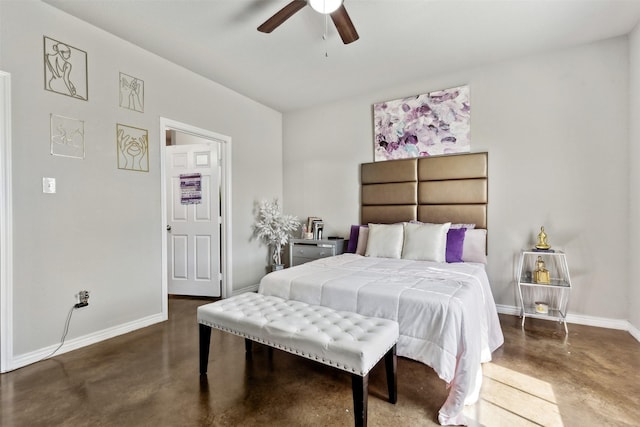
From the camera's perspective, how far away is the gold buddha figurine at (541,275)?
277 cm

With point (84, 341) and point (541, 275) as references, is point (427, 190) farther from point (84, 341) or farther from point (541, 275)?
point (84, 341)

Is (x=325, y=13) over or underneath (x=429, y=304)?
over

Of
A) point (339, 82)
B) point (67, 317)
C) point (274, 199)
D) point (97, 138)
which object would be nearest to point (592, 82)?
point (339, 82)

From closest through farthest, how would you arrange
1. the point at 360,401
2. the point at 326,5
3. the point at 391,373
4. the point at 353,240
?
1. the point at 360,401
2. the point at 391,373
3. the point at 326,5
4. the point at 353,240

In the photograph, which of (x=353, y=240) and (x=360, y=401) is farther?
(x=353, y=240)

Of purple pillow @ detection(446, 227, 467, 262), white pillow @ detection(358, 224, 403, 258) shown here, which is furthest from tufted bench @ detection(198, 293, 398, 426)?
purple pillow @ detection(446, 227, 467, 262)

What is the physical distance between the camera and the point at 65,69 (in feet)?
7.79

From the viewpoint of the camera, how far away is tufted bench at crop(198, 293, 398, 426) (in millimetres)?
1353

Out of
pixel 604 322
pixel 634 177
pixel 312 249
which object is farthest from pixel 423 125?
pixel 604 322

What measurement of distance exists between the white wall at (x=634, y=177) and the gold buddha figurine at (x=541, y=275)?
2.02 ft

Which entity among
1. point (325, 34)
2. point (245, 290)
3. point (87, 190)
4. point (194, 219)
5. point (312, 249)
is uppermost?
point (325, 34)

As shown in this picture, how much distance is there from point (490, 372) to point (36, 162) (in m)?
3.64

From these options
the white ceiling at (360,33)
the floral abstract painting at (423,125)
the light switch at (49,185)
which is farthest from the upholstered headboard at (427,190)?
the light switch at (49,185)

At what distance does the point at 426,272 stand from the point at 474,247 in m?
0.96
